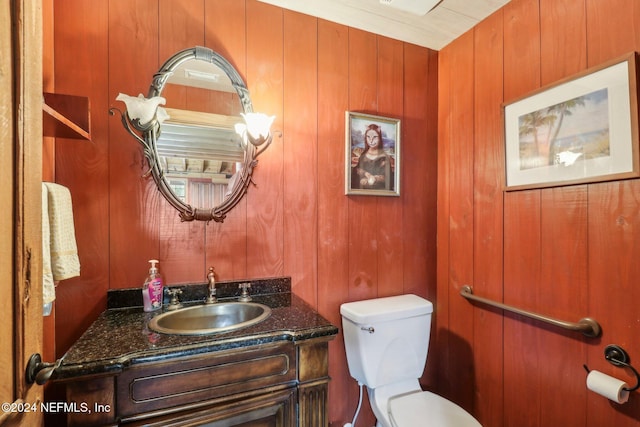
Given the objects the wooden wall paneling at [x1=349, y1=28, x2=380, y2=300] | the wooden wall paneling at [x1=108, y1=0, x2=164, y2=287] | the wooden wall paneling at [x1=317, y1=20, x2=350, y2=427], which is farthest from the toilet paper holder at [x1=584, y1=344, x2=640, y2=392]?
the wooden wall paneling at [x1=108, y1=0, x2=164, y2=287]

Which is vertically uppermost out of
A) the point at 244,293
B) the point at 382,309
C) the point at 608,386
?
the point at 244,293

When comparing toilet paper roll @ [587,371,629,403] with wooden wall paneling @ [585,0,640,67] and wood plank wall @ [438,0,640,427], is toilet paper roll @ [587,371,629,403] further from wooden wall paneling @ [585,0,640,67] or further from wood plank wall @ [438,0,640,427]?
wooden wall paneling @ [585,0,640,67]

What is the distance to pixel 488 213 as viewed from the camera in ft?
4.95

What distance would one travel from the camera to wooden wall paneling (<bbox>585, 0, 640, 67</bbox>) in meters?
1.01

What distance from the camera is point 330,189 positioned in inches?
61.7

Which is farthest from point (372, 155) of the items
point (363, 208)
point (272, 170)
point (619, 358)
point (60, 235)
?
point (60, 235)

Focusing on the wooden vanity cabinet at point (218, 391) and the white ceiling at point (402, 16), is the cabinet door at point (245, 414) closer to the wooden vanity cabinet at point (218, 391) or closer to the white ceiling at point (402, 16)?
the wooden vanity cabinet at point (218, 391)

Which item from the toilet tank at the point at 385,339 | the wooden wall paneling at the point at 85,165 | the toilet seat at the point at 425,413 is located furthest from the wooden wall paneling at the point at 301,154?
the wooden wall paneling at the point at 85,165

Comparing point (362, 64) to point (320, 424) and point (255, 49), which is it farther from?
point (320, 424)

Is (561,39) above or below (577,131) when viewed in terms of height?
above

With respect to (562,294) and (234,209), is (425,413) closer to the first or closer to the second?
(562,294)

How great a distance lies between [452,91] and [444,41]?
31cm

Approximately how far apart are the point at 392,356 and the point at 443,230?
800 mm

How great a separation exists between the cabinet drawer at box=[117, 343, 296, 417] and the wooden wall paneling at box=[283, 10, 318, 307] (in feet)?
1.78
